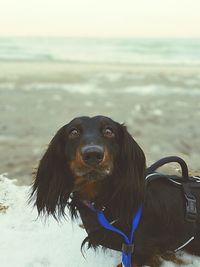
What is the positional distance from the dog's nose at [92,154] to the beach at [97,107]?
8.63 ft

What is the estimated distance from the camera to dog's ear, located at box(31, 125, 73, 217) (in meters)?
2.83

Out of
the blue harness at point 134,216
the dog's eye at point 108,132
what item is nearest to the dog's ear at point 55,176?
the blue harness at point 134,216

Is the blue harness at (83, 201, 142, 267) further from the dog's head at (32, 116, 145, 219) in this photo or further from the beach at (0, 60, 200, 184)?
the beach at (0, 60, 200, 184)

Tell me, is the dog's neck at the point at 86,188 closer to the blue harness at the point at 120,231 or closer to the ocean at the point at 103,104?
the blue harness at the point at 120,231

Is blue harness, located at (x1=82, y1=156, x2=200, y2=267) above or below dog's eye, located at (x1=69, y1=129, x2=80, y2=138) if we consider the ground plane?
below

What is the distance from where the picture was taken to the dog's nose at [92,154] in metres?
2.41

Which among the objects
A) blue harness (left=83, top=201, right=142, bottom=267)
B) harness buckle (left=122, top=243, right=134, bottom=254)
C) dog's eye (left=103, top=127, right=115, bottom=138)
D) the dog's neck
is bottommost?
harness buckle (left=122, top=243, right=134, bottom=254)

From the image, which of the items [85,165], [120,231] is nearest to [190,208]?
[120,231]

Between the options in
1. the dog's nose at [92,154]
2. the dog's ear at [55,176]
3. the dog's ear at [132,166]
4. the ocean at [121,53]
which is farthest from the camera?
the ocean at [121,53]

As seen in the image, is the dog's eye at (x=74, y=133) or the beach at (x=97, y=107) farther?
the beach at (x=97, y=107)

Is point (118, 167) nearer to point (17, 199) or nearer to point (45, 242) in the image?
point (45, 242)

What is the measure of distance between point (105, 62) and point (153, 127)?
1309 centimetres

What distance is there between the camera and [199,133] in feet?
23.0

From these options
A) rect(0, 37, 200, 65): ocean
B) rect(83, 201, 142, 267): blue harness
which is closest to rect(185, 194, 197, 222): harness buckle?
rect(83, 201, 142, 267): blue harness
